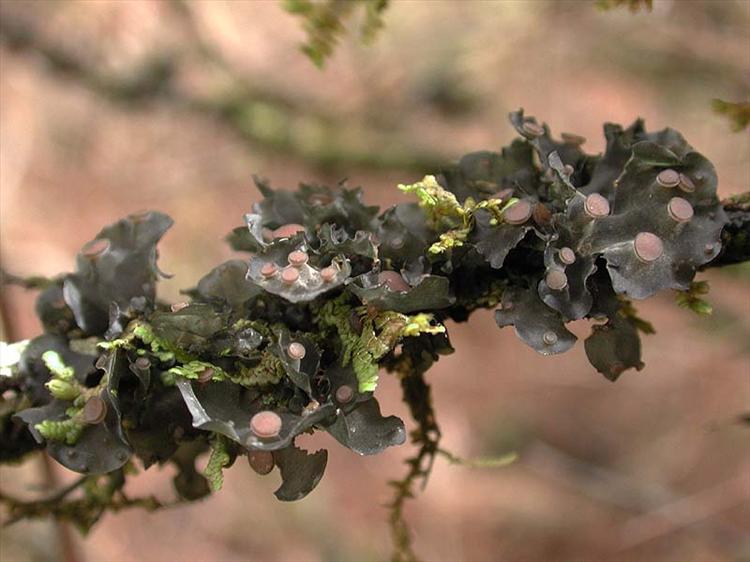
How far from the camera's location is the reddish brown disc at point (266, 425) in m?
0.63

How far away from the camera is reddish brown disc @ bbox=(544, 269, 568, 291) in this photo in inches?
26.5

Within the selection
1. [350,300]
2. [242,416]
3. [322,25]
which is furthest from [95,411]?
[322,25]

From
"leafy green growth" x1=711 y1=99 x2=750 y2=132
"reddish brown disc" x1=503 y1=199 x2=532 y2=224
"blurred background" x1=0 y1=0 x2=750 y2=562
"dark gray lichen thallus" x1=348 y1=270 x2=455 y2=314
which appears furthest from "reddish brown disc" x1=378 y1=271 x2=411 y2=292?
"blurred background" x1=0 y1=0 x2=750 y2=562

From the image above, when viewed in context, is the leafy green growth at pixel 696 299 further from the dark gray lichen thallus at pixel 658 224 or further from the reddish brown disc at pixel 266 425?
the reddish brown disc at pixel 266 425

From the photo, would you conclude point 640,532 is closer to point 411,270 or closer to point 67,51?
point 411,270

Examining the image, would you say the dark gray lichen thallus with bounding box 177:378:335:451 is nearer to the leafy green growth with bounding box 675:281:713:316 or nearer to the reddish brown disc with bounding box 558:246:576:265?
the reddish brown disc with bounding box 558:246:576:265

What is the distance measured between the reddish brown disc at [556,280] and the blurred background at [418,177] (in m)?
1.47

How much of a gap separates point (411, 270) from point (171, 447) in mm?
299

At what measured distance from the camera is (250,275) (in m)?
0.68

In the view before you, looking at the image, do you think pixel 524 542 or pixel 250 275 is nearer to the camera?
pixel 250 275

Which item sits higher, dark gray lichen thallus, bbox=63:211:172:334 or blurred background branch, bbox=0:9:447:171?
dark gray lichen thallus, bbox=63:211:172:334

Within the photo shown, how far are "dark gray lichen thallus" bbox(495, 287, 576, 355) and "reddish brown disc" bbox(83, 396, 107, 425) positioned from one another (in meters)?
0.37

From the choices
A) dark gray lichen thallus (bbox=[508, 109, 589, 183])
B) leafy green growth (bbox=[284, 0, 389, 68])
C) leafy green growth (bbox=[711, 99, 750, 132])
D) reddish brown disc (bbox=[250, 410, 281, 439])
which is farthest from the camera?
Answer: leafy green growth (bbox=[284, 0, 389, 68])

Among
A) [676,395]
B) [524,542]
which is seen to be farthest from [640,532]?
[676,395]
